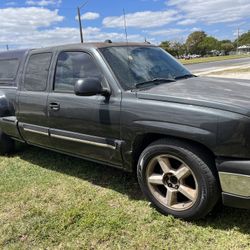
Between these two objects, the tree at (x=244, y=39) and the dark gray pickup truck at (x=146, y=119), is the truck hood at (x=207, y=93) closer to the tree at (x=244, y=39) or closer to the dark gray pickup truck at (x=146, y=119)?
the dark gray pickup truck at (x=146, y=119)

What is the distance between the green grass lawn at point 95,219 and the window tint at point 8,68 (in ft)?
5.92

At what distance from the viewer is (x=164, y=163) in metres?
3.46

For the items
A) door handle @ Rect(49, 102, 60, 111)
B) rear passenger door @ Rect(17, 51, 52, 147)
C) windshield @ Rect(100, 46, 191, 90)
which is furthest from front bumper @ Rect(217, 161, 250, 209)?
rear passenger door @ Rect(17, 51, 52, 147)

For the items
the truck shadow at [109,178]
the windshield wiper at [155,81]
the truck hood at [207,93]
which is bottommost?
the truck shadow at [109,178]

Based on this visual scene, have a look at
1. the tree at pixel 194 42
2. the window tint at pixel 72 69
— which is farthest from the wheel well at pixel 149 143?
the tree at pixel 194 42

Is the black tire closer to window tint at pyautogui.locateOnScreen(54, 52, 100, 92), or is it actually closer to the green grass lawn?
the green grass lawn

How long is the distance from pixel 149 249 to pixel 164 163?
32.9 inches

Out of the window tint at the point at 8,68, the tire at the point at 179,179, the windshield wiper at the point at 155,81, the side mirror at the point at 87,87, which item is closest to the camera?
the tire at the point at 179,179

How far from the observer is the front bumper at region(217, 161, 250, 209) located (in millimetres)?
2928

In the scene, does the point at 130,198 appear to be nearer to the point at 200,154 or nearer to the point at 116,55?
the point at 200,154

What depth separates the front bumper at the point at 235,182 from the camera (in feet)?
9.61

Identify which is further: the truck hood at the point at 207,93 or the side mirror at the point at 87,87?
the side mirror at the point at 87,87

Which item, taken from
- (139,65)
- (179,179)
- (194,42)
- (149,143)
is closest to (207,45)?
(194,42)

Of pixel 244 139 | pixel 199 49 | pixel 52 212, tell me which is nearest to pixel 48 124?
pixel 52 212
